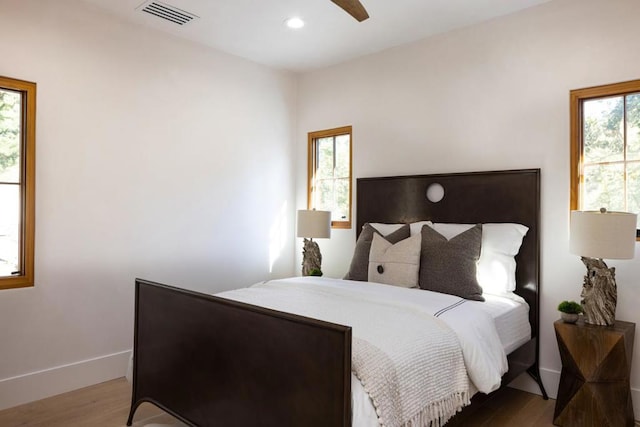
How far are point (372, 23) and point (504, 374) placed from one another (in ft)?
8.90

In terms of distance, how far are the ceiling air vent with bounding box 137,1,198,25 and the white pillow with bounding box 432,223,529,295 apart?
9.13ft

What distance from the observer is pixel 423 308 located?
235cm

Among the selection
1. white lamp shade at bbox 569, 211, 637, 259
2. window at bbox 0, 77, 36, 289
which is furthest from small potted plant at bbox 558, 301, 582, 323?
window at bbox 0, 77, 36, 289

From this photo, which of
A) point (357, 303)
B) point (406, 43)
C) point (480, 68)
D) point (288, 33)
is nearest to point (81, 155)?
point (288, 33)

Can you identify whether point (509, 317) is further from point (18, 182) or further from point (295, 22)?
point (18, 182)

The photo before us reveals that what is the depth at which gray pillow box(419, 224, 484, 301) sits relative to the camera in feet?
9.40

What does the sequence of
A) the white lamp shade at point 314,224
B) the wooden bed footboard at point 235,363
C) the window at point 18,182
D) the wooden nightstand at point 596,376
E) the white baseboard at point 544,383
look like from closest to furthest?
the wooden bed footboard at point 235,363
the wooden nightstand at point 596,376
the window at point 18,182
the white baseboard at point 544,383
the white lamp shade at point 314,224

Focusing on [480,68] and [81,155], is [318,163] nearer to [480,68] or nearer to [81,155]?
[480,68]

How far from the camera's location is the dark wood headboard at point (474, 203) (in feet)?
10.1

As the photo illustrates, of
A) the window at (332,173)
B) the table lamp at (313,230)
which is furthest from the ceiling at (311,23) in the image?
the table lamp at (313,230)

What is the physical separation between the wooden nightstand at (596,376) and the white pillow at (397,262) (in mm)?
965

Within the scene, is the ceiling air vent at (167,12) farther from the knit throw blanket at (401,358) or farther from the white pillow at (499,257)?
the white pillow at (499,257)

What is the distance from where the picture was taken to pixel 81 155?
3.19m

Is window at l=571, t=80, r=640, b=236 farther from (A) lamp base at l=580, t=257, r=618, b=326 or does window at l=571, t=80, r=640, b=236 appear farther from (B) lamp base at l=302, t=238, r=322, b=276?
(B) lamp base at l=302, t=238, r=322, b=276
